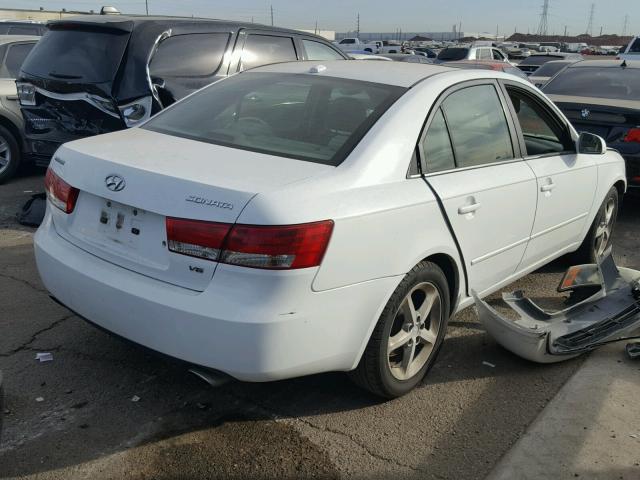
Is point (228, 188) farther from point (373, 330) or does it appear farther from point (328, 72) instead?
point (328, 72)

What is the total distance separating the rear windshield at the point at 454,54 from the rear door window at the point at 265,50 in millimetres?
19301

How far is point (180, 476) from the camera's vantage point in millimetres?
2727

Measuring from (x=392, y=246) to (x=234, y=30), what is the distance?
4.56 meters

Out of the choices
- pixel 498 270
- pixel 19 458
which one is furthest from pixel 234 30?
pixel 19 458

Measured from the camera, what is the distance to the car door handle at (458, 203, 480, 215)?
3380 mm

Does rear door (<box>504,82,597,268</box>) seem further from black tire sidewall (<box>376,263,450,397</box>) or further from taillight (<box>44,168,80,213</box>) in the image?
taillight (<box>44,168,80,213</box>)

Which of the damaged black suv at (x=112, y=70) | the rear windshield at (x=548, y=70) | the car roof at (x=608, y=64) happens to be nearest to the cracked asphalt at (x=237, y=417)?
the damaged black suv at (x=112, y=70)

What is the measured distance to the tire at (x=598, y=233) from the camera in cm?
517

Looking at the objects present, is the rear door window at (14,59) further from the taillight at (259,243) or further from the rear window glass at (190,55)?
the taillight at (259,243)

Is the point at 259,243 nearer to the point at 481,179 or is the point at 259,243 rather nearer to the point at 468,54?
the point at 481,179

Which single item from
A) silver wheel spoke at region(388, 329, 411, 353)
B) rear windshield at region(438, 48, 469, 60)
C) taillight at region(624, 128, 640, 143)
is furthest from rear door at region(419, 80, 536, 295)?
rear windshield at region(438, 48, 469, 60)

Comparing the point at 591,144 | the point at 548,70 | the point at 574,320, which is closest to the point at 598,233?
the point at 591,144

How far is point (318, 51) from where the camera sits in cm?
769

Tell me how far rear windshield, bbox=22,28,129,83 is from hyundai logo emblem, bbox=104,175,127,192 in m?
3.22
